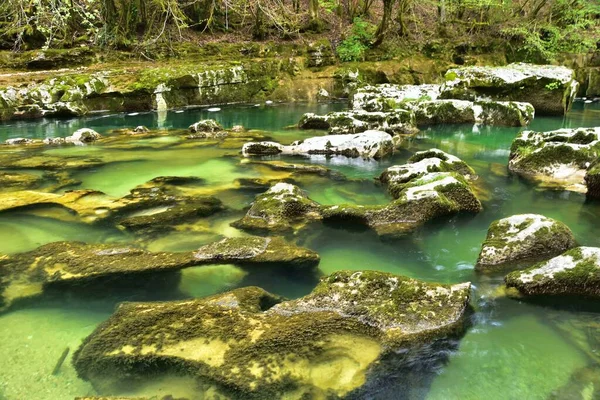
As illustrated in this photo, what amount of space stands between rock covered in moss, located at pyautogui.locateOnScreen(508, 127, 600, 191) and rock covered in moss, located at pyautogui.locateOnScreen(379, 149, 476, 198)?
119 centimetres

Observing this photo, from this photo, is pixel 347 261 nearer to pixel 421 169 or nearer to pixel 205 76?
pixel 421 169

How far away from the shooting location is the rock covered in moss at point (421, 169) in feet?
22.2

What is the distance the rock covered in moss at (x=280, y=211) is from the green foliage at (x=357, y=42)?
52.6ft

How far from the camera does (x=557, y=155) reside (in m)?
7.85

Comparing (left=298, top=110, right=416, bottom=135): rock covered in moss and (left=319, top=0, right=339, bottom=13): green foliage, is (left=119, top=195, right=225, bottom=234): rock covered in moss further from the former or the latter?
(left=319, top=0, right=339, bottom=13): green foliage

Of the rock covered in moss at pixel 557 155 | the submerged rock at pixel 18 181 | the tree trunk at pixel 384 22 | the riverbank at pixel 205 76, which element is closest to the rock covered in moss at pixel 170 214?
the submerged rock at pixel 18 181

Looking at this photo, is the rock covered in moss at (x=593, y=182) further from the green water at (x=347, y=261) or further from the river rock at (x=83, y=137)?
the river rock at (x=83, y=137)

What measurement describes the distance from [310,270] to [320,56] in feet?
56.8

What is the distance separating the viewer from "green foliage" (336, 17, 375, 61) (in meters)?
20.3

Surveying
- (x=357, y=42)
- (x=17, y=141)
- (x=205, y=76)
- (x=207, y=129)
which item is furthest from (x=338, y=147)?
(x=357, y=42)

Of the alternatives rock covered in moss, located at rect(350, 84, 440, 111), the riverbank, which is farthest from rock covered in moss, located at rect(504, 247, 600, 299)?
the riverbank

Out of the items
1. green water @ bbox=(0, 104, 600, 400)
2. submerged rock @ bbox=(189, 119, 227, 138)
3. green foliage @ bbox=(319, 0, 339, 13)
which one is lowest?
green water @ bbox=(0, 104, 600, 400)

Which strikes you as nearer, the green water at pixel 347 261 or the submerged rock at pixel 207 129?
the green water at pixel 347 261

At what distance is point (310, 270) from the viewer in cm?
430
